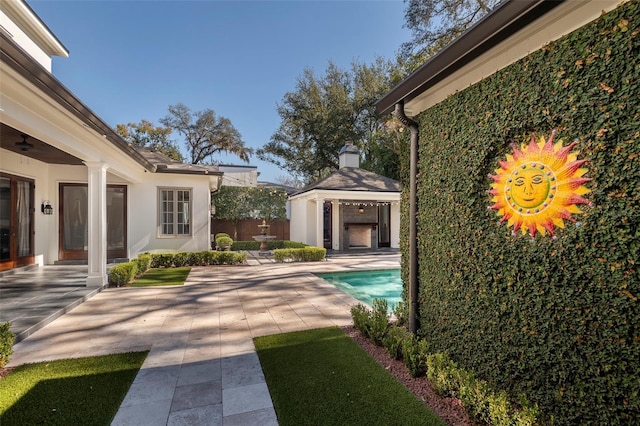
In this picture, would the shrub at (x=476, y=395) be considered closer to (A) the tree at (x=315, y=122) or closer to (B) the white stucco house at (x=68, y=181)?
(B) the white stucco house at (x=68, y=181)

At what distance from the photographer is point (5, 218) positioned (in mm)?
8398

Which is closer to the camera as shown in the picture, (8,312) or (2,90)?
(2,90)

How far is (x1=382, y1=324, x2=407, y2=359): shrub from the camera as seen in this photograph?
374cm

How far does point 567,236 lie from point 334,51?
26.3 metres

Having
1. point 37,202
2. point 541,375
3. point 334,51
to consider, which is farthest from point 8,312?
point 334,51

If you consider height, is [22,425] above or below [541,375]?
below

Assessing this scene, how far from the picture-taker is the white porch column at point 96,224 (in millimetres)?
7164

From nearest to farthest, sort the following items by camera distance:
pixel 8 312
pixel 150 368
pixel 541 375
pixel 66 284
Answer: pixel 541 375 < pixel 150 368 < pixel 8 312 < pixel 66 284

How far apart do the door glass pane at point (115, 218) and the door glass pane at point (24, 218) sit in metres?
2.17

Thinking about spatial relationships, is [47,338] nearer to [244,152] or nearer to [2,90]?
[2,90]

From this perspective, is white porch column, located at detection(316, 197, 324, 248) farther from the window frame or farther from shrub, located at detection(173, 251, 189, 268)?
shrub, located at detection(173, 251, 189, 268)

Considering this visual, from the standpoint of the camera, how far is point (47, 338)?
4.45 m

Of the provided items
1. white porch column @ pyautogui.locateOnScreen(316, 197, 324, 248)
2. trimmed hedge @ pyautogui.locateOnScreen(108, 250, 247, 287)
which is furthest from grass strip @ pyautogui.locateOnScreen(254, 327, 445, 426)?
white porch column @ pyautogui.locateOnScreen(316, 197, 324, 248)

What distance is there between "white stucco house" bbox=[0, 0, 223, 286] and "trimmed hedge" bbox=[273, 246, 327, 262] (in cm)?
292
